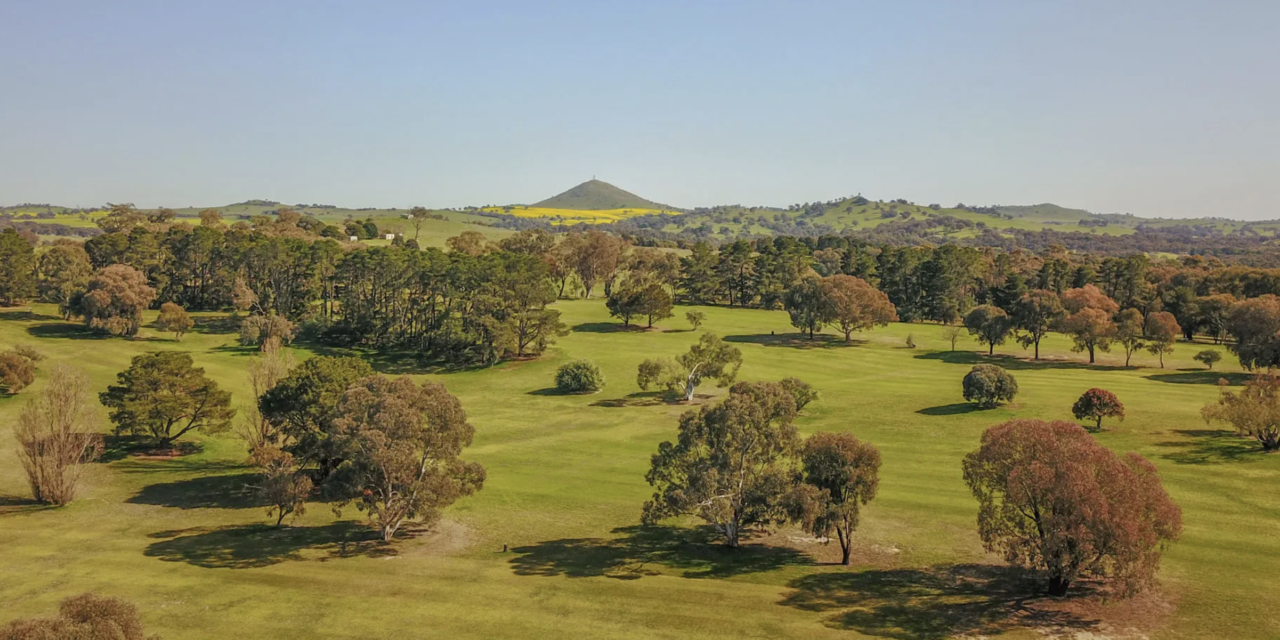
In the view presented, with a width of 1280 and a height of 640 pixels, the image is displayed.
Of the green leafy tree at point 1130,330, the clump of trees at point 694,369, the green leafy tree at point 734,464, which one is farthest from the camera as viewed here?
the green leafy tree at point 1130,330

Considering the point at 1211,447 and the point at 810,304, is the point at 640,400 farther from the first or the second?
the point at 1211,447

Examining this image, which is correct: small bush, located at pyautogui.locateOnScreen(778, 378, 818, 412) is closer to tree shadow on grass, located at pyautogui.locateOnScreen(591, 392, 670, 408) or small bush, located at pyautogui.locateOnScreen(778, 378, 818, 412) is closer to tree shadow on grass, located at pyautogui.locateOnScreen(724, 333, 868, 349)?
tree shadow on grass, located at pyautogui.locateOnScreen(591, 392, 670, 408)

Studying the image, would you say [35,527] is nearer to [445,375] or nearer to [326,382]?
[326,382]

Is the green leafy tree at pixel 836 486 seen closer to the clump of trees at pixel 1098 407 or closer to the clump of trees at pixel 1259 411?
the clump of trees at pixel 1098 407

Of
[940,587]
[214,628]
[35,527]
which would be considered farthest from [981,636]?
[35,527]

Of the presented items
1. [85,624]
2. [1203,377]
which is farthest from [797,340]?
[85,624]

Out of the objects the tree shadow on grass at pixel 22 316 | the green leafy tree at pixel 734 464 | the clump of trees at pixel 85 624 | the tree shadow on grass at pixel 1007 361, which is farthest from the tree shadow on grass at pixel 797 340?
the tree shadow on grass at pixel 22 316
